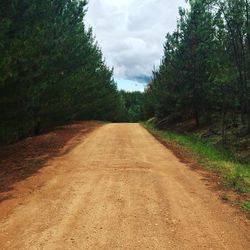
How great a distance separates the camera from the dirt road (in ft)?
21.3

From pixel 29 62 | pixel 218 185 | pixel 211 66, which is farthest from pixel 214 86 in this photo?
pixel 218 185

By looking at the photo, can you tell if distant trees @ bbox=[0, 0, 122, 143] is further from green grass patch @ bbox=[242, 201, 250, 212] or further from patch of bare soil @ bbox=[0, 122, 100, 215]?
green grass patch @ bbox=[242, 201, 250, 212]

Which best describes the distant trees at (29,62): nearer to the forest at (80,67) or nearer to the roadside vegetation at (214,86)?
the forest at (80,67)

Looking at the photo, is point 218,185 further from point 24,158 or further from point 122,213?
point 24,158

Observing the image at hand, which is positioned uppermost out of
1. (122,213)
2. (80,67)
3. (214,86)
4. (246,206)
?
(80,67)

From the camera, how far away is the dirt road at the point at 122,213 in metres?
6.48

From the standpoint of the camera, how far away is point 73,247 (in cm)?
615

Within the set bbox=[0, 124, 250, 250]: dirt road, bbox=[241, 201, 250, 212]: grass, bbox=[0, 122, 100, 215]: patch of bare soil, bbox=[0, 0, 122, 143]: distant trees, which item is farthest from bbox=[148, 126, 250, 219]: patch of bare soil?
bbox=[0, 0, 122, 143]: distant trees

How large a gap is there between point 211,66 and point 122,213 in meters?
18.5

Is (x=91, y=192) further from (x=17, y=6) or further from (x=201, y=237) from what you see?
(x=17, y=6)

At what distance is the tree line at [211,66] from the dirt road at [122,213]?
11.3m

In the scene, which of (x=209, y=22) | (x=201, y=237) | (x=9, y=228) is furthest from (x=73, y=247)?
(x=209, y=22)

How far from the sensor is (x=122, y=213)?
7.91 m

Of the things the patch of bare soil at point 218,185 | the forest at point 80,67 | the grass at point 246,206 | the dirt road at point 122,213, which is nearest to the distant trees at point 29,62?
the forest at point 80,67
